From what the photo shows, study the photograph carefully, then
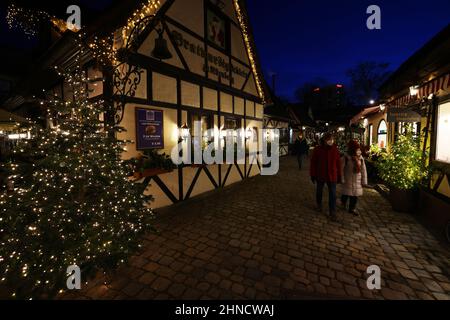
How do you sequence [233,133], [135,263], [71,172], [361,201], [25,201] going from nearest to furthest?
1. [25,201]
2. [71,172]
3. [135,263]
4. [361,201]
5. [233,133]

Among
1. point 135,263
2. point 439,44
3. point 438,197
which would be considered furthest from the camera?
point 438,197

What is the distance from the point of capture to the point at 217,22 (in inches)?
307

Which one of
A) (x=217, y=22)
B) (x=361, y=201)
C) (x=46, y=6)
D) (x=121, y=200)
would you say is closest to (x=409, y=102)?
(x=361, y=201)

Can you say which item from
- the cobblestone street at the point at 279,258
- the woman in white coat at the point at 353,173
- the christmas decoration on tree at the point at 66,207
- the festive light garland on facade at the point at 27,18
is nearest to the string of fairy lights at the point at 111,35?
the festive light garland on facade at the point at 27,18

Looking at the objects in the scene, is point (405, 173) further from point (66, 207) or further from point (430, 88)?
point (66, 207)

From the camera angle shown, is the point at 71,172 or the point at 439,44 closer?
the point at 71,172

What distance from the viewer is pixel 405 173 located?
5613mm

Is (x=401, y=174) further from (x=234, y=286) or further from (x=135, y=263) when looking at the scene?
(x=135, y=263)

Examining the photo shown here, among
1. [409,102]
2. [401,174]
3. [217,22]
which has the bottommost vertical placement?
[401,174]

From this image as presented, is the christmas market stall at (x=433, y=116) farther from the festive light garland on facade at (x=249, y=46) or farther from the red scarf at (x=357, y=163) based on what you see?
the festive light garland on facade at (x=249, y=46)

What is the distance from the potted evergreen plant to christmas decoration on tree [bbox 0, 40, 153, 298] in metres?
6.05

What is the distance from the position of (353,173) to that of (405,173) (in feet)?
4.32

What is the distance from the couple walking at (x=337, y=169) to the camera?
5.34 meters

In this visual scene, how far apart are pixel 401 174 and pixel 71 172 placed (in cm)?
683
